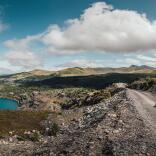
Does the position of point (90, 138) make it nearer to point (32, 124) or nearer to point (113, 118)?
point (113, 118)

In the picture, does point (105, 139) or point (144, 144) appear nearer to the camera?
point (144, 144)

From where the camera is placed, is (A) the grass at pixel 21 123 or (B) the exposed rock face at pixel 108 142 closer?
(B) the exposed rock face at pixel 108 142

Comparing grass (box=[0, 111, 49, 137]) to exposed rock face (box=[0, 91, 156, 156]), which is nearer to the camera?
exposed rock face (box=[0, 91, 156, 156])

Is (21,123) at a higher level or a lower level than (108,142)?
lower

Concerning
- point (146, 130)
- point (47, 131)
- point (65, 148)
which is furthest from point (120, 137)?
point (47, 131)

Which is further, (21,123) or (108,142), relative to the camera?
(21,123)

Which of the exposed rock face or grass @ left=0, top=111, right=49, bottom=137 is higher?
the exposed rock face

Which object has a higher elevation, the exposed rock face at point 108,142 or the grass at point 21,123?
the exposed rock face at point 108,142

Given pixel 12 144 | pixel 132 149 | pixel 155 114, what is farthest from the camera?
pixel 155 114

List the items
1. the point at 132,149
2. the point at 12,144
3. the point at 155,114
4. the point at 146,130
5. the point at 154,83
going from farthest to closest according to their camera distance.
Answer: the point at 154,83
the point at 155,114
the point at 12,144
the point at 146,130
the point at 132,149

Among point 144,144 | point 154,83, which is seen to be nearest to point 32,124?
point 144,144
